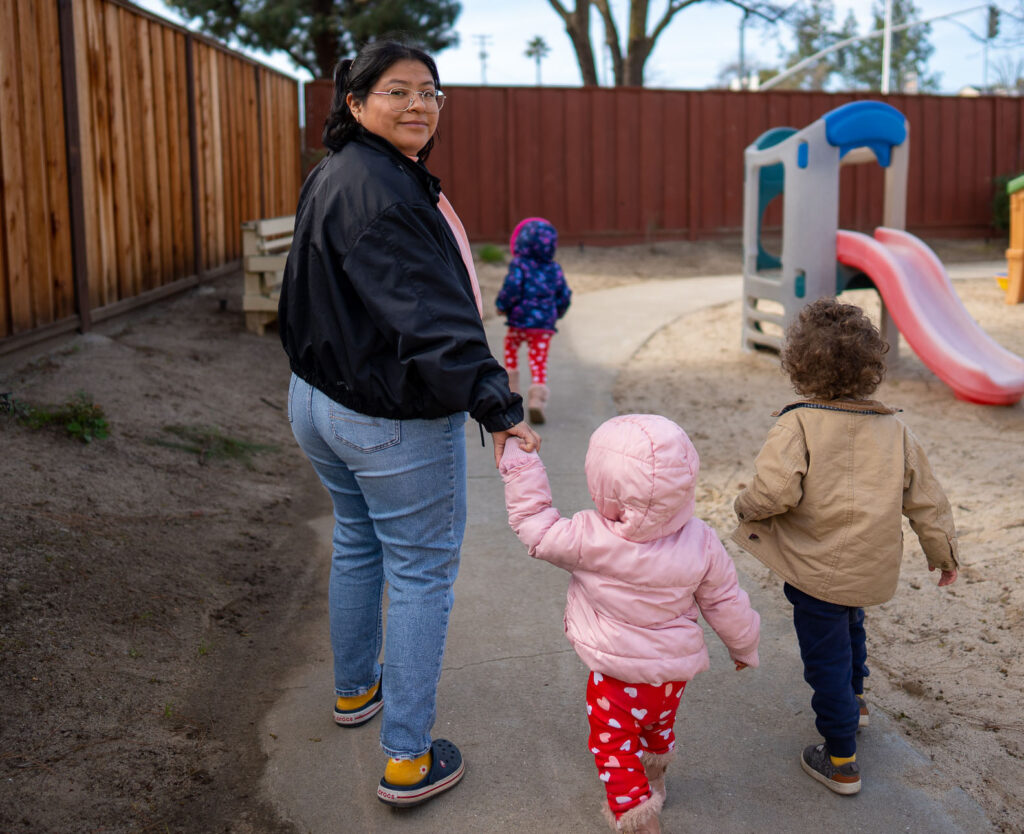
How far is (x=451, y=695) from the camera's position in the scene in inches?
122

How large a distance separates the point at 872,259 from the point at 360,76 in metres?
5.98

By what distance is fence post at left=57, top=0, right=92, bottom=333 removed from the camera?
6.22 m

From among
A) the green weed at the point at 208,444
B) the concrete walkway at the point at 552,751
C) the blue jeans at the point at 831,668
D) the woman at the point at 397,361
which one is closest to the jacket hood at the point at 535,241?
the green weed at the point at 208,444

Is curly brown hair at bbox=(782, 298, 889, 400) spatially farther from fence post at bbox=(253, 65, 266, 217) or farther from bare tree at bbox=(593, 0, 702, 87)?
bare tree at bbox=(593, 0, 702, 87)

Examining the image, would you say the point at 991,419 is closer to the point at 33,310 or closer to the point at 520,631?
the point at 520,631

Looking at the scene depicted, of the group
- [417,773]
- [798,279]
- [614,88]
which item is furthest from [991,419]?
[614,88]

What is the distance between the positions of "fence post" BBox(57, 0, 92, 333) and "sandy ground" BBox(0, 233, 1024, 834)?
40 cm

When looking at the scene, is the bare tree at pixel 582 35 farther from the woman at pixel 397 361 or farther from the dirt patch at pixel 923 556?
the woman at pixel 397 361

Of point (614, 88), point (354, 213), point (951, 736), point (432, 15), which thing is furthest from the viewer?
point (432, 15)

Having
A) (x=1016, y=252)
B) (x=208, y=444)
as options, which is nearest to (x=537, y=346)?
(x=208, y=444)

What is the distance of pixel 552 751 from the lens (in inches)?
109

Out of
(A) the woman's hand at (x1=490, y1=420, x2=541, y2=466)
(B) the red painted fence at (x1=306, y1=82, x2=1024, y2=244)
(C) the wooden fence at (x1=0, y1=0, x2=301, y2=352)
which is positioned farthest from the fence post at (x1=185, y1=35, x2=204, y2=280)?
(A) the woman's hand at (x1=490, y1=420, x2=541, y2=466)

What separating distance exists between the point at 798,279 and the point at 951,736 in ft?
18.0

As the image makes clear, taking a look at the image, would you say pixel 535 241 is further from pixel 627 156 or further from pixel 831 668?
pixel 627 156
